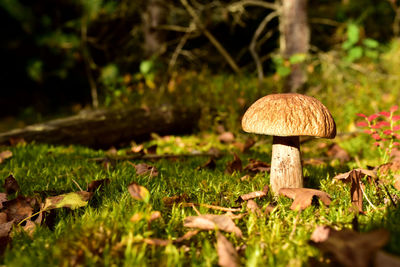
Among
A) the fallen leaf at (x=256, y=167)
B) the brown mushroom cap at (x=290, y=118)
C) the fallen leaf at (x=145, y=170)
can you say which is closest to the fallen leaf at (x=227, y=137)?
the fallen leaf at (x=256, y=167)

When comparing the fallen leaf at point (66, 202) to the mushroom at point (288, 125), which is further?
the mushroom at point (288, 125)

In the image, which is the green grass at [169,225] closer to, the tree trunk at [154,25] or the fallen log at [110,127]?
the fallen log at [110,127]

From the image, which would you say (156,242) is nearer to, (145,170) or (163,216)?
(163,216)

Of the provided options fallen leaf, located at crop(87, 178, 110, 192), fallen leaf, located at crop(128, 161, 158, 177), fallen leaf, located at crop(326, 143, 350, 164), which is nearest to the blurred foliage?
fallen leaf, located at crop(326, 143, 350, 164)

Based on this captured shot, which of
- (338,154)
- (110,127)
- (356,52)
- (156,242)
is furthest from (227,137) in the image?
(356,52)

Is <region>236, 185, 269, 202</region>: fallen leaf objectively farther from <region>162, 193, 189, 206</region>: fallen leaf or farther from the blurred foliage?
the blurred foliage

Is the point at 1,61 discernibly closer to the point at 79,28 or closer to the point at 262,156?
the point at 79,28
